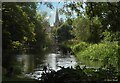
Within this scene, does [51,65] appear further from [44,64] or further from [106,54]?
[106,54]

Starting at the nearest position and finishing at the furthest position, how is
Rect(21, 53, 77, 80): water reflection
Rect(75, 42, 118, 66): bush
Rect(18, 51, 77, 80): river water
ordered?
Rect(21, 53, 77, 80): water reflection, Rect(18, 51, 77, 80): river water, Rect(75, 42, 118, 66): bush

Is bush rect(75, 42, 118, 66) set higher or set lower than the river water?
higher

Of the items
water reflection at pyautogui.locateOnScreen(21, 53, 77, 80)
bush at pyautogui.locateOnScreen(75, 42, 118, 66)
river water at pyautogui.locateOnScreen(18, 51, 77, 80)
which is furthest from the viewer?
bush at pyautogui.locateOnScreen(75, 42, 118, 66)

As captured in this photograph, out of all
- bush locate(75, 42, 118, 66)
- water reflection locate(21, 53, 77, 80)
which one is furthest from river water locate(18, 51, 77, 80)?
bush locate(75, 42, 118, 66)

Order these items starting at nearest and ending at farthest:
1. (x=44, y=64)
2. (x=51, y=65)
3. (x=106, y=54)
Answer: (x=106, y=54) < (x=51, y=65) < (x=44, y=64)

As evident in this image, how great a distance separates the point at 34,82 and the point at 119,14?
269 centimetres

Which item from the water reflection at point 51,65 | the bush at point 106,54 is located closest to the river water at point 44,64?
the water reflection at point 51,65

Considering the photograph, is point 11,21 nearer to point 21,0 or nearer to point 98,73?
point 21,0

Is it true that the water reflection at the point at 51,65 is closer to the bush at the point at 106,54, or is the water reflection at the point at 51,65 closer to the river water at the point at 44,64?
the river water at the point at 44,64

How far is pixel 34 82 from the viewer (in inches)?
237

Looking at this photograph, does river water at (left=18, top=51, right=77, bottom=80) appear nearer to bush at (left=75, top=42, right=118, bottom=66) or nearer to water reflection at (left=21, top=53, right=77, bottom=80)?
water reflection at (left=21, top=53, right=77, bottom=80)

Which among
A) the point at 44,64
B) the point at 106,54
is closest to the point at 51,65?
the point at 44,64

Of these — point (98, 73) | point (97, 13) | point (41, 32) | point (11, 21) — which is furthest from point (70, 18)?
point (41, 32)

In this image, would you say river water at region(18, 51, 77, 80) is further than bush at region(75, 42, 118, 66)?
No
